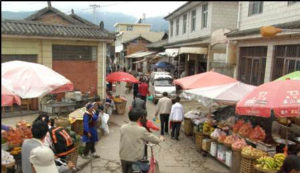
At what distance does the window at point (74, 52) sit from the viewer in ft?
37.7

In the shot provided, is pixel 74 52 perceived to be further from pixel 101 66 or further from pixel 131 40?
pixel 131 40

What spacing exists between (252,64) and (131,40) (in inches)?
1182

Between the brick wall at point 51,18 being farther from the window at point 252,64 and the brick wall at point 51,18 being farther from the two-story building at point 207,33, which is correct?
the window at point 252,64

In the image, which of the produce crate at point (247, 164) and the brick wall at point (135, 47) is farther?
the brick wall at point (135, 47)

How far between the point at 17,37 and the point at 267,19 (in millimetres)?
10047

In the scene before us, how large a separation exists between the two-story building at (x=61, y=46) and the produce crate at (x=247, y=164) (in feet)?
27.2

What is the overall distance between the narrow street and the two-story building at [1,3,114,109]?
139 inches

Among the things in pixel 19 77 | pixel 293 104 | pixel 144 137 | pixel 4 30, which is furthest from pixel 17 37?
pixel 293 104

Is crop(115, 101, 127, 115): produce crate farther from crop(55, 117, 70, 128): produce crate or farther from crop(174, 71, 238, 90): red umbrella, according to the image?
crop(55, 117, 70, 128): produce crate

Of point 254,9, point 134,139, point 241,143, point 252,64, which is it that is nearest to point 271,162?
point 241,143

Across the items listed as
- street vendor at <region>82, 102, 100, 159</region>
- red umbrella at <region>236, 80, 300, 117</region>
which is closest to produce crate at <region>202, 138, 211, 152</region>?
red umbrella at <region>236, 80, 300, 117</region>

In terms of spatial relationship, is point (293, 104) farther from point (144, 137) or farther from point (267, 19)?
point (267, 19)

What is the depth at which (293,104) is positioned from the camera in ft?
16.4

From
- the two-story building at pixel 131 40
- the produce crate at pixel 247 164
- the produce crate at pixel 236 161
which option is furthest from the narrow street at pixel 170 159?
the two-story building at pixel 131 40
